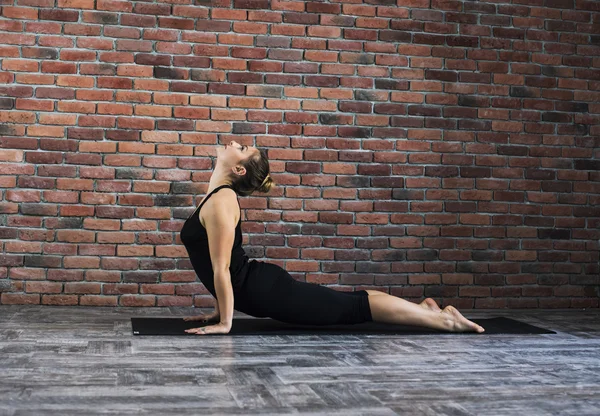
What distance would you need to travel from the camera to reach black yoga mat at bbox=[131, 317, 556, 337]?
352cm

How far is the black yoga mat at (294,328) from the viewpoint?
352 cm

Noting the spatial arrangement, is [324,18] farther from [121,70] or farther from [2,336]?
[2,336]

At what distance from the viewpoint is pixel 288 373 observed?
2580 mm

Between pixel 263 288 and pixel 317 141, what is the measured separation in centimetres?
137

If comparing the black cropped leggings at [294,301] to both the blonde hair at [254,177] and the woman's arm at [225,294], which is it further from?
the blonde hair at [254,177]

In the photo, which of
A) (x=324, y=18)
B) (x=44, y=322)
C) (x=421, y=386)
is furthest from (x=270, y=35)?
(x=421, y=386)

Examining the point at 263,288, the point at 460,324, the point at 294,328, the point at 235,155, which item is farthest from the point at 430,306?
the point at 235,155

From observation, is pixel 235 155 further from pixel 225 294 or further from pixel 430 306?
pixel 430 306

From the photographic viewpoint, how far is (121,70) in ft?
14.5

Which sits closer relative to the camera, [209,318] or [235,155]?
[235,155]

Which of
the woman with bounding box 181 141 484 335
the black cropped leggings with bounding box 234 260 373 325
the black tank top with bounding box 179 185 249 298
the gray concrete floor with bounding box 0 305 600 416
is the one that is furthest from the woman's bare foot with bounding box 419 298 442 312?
the black tank top with bounding box 179 185 249 298

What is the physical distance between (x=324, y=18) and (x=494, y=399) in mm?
2989

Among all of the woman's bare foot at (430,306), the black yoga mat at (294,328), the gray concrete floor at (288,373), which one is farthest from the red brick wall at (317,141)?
the woman's bare foot at (430,306)

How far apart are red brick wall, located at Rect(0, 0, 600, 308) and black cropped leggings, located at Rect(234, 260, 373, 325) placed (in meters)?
1.00
